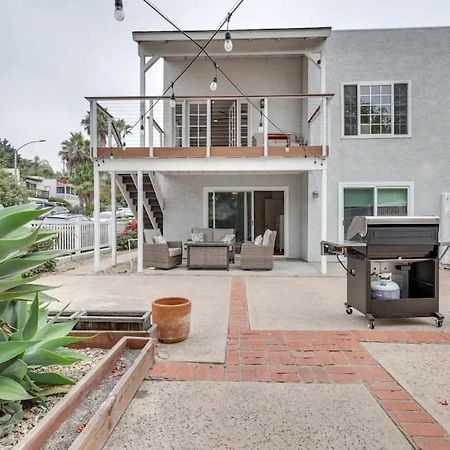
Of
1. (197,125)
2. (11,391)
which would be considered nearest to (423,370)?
(11,391)

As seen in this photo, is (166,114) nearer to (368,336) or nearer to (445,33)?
(445,33)

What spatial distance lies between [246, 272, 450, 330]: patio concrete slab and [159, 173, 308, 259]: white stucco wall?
3793mm

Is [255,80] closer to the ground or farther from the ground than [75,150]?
closer to the ground

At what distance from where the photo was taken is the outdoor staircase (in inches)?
429

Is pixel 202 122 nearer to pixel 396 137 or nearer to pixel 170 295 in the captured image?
pixel 396 137

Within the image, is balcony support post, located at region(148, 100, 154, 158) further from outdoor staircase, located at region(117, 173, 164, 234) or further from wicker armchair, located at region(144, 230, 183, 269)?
wicker armchair, located at region(144, 230, 183, 269)

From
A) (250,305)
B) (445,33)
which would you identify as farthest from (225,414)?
(445,33)

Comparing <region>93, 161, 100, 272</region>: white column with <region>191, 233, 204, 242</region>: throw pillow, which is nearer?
<region>93, 161, 100, 272</region>: white column

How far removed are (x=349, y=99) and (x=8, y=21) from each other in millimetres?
10083

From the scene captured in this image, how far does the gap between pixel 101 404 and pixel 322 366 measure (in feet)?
6.65

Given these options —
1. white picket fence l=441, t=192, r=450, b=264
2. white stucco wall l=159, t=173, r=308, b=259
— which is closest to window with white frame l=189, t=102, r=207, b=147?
white stucco wall l=159, t=173, r=308, b=259

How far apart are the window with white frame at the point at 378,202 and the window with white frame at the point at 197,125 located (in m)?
4.68

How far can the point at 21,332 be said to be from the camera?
245cm

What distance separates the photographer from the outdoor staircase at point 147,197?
10886 millimetres
